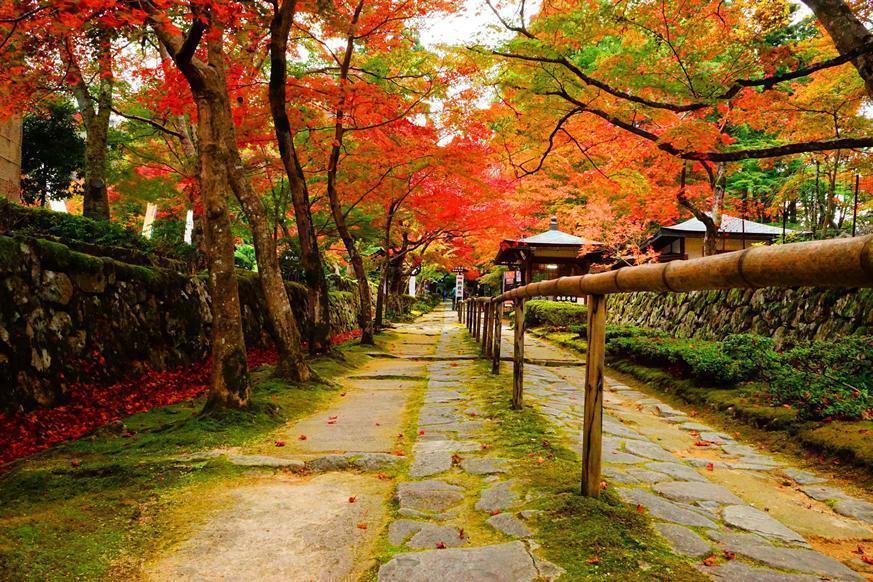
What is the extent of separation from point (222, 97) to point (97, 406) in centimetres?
344

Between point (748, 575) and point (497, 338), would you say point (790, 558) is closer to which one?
point (748, 575)

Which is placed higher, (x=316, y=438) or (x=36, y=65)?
(x=36, y=65)

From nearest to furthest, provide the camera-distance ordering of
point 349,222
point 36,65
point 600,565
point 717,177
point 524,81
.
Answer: point 600,565 → point 524,81 → point 36,65 → point 717,177 → point 349,222

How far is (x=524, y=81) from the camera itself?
802 cm

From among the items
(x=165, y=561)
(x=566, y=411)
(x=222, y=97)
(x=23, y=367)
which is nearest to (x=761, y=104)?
(x=566, y=411)

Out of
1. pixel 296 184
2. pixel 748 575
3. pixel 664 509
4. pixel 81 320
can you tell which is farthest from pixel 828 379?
pixel 81 320

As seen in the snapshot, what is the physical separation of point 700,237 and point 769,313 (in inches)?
454

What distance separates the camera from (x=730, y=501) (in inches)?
111

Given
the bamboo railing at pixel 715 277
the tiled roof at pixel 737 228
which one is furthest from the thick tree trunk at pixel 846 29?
the tiled roof at pixel 737 228

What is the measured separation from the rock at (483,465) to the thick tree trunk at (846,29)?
5453 mm

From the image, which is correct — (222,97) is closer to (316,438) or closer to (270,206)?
(316,438)

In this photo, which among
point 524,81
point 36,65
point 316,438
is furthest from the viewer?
point 36,65

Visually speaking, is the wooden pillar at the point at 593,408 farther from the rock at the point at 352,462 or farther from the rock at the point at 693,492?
the rock at the point at 352,462

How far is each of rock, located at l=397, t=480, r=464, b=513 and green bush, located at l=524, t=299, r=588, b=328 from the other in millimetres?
13621
